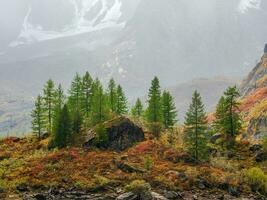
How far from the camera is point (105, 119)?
86312mm

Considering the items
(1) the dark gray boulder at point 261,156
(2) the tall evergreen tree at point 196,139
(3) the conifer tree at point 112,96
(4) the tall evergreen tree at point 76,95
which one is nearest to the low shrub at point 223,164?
(2) the tall evergreen tree at point 196,139

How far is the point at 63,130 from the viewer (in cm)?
7562

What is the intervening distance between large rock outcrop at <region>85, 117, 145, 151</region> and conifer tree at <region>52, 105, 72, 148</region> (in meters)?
3.37

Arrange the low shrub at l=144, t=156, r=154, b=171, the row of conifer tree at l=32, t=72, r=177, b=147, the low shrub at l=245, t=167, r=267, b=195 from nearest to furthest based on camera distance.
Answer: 1. the low shrub at l=245, t=167, r=267, b=195
2. the low shrub at l=144, t=156, r=154, b=171
3. the row of conifer tree at l=32, t=72, r=177, b=147

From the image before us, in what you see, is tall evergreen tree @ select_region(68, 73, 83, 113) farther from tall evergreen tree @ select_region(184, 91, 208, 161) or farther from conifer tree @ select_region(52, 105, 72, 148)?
tall evergreen tree @ select_region(184, 91, 208, 161)

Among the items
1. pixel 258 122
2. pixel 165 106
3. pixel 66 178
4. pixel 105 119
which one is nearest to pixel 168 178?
pixel 66 178

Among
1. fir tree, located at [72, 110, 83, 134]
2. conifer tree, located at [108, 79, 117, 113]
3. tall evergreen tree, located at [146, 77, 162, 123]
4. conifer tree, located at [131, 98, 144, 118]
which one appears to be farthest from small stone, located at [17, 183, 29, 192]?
conifer tree, located at [131, 98, 144, 118]

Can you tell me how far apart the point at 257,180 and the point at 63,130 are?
30.5 metres

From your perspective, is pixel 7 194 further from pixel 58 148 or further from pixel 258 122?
pixel 258 122

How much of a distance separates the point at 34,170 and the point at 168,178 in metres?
17.7

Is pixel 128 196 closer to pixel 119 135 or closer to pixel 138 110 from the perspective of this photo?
pixel 119 135

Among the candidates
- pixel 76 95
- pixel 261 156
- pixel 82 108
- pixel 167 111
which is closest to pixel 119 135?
pixel 261 156

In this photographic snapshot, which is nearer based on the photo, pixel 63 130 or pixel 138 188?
pixel 138 188

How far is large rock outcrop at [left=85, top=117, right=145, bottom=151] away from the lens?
75250mm
